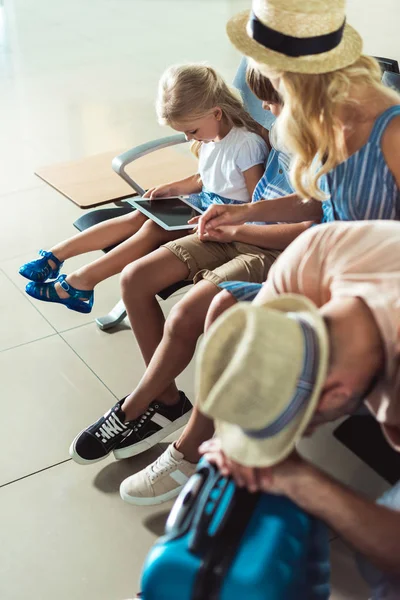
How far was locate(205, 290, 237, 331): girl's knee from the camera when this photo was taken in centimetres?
192

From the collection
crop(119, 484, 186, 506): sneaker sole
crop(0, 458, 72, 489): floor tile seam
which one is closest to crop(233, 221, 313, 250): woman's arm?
crop(119, 484, 186, 506): sneaker sole

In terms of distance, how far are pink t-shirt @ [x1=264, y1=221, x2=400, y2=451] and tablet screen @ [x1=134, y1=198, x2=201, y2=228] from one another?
1.00 m

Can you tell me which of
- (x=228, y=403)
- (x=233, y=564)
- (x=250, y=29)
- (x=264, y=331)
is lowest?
(x=233, y=564)

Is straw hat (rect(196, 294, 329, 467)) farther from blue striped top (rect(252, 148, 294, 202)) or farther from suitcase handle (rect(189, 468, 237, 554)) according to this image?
blue striped top (rect(252, 148, 294, 202))

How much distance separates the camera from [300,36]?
174cm

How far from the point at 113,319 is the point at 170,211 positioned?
0.60m

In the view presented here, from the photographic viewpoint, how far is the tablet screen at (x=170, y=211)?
2451 mm

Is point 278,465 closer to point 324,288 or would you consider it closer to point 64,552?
point 324,288

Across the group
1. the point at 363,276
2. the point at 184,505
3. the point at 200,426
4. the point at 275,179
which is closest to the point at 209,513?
the point at 184,505

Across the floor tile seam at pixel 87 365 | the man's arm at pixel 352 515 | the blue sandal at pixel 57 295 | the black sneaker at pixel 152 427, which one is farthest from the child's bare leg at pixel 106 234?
the man's arm at pixel 352 515

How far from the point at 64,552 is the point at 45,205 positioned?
2.42 m

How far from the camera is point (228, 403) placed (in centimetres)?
112

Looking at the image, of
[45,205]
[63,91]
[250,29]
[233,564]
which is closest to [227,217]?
[250,29]

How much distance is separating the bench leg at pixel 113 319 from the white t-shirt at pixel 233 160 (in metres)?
0.67
